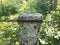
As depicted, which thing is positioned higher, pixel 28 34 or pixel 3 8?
pixel 28 34

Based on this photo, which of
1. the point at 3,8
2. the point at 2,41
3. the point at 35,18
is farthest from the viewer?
the point at 3,8

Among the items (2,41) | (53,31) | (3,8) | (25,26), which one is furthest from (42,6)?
(25,26)

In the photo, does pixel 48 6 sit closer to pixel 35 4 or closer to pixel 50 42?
pixel 35 4

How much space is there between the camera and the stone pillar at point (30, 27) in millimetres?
2434

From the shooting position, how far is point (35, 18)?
2.42 m

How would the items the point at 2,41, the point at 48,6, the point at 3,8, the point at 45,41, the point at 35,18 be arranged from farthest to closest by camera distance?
the point at 48,6
the point at 3,8
the point at 45,41
the point at 2,41
the point at 35,18

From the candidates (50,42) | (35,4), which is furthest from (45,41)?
(35,4)

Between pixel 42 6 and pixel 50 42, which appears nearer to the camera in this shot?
pixel 50 42

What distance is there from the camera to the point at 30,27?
2.48m

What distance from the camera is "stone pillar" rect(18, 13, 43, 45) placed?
2.43 meters

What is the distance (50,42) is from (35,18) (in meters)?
1.34

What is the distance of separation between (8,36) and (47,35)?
680mm

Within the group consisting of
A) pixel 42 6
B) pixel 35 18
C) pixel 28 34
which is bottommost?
pixel 42 6

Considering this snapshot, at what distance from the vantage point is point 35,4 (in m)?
7.44
